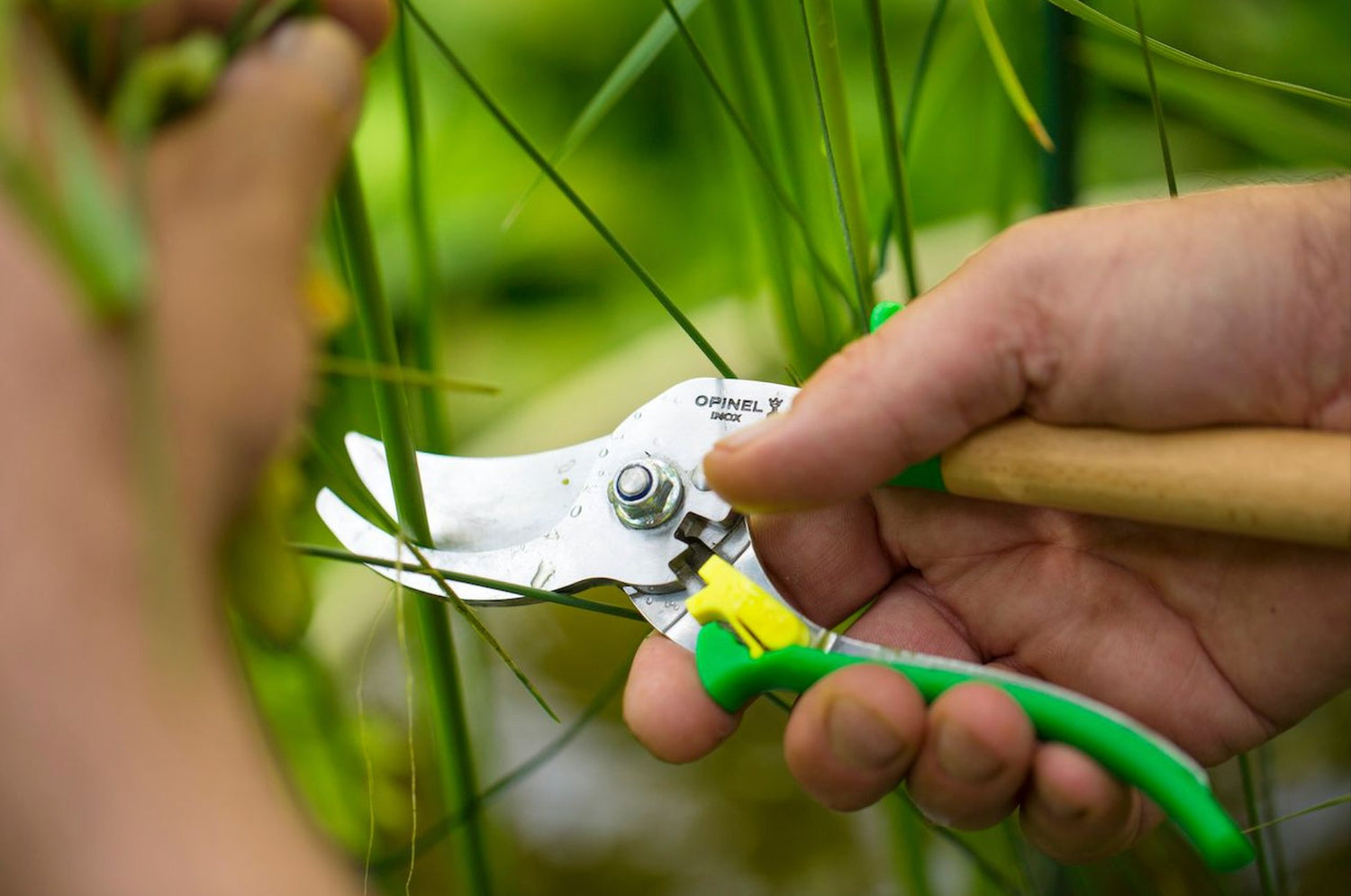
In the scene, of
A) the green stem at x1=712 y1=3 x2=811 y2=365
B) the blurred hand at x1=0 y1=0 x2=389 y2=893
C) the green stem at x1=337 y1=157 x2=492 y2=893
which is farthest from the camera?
the green stem at x1=712 y1=3 x2=811 y2=365

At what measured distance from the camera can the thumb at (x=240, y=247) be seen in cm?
34

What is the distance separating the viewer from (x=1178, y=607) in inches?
27.0

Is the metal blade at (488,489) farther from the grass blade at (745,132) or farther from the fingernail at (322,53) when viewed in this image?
the fingernail at (322,53)

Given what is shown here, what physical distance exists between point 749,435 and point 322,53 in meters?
0.28

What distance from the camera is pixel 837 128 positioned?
58 cm

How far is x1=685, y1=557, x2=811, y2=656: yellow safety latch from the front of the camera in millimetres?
572

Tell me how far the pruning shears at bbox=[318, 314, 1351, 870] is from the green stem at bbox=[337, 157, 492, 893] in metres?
0.02

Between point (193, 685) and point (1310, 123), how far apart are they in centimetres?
86

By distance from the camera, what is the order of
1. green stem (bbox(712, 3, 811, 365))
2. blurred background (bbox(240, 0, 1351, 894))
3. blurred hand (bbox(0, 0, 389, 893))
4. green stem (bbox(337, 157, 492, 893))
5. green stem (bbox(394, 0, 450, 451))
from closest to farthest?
blurred hand (bbox(0, 0, 389, 893)), green stem (bbox(337, 157, 492, 893)), green stem (bbox(394, 0, 450, 451)), green stem (bbox(712, 3, 811, 365)), blurred background (bbox(240, 0, 1351, 894))

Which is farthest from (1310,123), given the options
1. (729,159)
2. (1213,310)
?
(729,159)

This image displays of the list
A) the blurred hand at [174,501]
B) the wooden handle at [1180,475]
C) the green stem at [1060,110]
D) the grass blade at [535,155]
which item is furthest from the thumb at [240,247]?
the green stem at [1060,110]

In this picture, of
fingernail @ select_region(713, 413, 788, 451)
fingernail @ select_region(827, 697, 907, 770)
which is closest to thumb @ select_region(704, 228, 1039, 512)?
fingernail @ select_region(713, 413, 788, 451)

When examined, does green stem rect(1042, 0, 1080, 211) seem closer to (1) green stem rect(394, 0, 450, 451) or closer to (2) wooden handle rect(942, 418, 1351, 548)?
(2) wooden handle rect(942, 418, 1351, 548)

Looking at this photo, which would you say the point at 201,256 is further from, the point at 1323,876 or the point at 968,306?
the point at 1323,876
